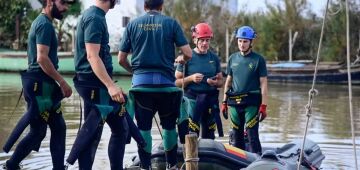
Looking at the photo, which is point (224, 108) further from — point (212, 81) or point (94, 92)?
point (94, 92)

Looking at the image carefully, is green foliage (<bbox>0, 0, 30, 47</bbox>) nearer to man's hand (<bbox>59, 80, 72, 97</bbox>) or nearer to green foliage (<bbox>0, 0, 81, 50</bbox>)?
green foliage (<bbox>0, 0, 81, 50</bbox>)

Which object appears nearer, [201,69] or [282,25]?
[201,69]

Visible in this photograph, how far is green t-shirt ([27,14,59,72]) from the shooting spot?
7.52 m

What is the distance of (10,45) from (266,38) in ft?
53.3

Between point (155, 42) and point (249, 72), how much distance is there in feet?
7.28

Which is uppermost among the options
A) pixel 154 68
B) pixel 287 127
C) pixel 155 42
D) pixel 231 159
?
pixel 155 42

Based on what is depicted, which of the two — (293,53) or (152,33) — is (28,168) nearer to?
(152,33)

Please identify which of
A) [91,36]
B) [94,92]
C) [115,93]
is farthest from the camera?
[94,92]

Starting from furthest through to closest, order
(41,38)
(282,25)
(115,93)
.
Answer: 1. (282,25)
2. (41,38)
3. (115,93)

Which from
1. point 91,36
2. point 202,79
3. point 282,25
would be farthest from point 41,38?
point 282,25

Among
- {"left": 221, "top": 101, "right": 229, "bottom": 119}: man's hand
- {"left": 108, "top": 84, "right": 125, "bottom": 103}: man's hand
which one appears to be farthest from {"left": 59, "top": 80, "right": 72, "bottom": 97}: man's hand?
{"left": 221, "top": 101, "right": 229, "bottom": 119}: man's hand

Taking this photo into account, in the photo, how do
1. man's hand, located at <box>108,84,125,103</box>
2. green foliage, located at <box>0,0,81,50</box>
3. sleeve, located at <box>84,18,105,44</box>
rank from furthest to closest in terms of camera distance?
1. green foliage, located at <box>0,0,81,50</box>
2. sleeve, located at <box>84,18,105,44</box>
3. man's hand, located at <box>108,84,125,103</box>

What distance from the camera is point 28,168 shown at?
8914mm

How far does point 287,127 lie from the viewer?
1434cm
